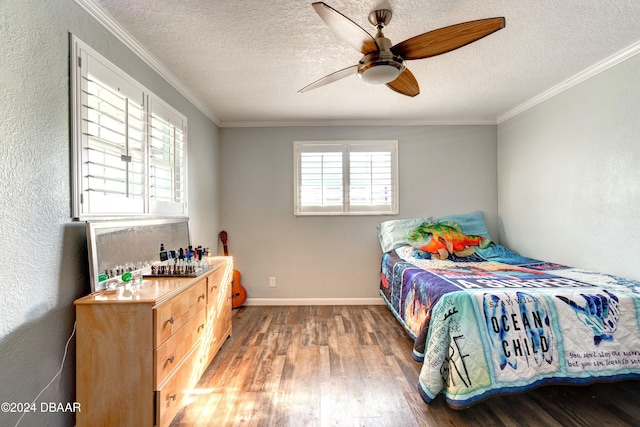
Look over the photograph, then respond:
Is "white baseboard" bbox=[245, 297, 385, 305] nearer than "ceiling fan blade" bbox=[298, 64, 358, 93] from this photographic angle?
No

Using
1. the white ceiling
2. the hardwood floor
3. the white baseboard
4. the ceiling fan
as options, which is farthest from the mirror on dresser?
the ceiling fan

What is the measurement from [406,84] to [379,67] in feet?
1.74

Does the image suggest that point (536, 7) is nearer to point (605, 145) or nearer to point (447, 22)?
point (447, 22)

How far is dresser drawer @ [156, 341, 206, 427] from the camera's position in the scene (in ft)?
4.78

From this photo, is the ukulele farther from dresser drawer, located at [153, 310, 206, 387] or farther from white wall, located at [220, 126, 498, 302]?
dresser drawer, located at [153, 310, 206, 387]

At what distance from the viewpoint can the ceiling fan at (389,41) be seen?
1.40 m

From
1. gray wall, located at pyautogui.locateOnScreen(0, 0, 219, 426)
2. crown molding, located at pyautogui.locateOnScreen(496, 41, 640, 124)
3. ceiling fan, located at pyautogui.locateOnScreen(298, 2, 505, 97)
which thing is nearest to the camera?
gray wall, located at pyautogui.locateOnScreen(0, 0, 219, 426)

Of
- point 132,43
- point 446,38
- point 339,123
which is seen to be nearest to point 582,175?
point 446,38

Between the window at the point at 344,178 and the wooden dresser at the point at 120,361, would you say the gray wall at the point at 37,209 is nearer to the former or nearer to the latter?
the wooden dresser at the point at 120,361

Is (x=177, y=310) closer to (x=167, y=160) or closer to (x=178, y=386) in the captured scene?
(x=178, y=386)

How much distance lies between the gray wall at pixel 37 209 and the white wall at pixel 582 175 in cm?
370

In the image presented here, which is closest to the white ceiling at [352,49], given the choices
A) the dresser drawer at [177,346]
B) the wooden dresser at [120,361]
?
the wooden dresser at [120,361]

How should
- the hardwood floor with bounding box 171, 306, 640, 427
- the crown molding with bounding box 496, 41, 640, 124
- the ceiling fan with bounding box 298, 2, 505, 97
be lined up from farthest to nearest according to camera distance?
the crown molding with bounding box 496, 41, 640, 124 → the hardwood floor with bounding box 171, 306, 640, 427 → the ceiling fan with bounding box 298, 2, 505, 97

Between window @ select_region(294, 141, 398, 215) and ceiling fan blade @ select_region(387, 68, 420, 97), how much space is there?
60.3 inches
